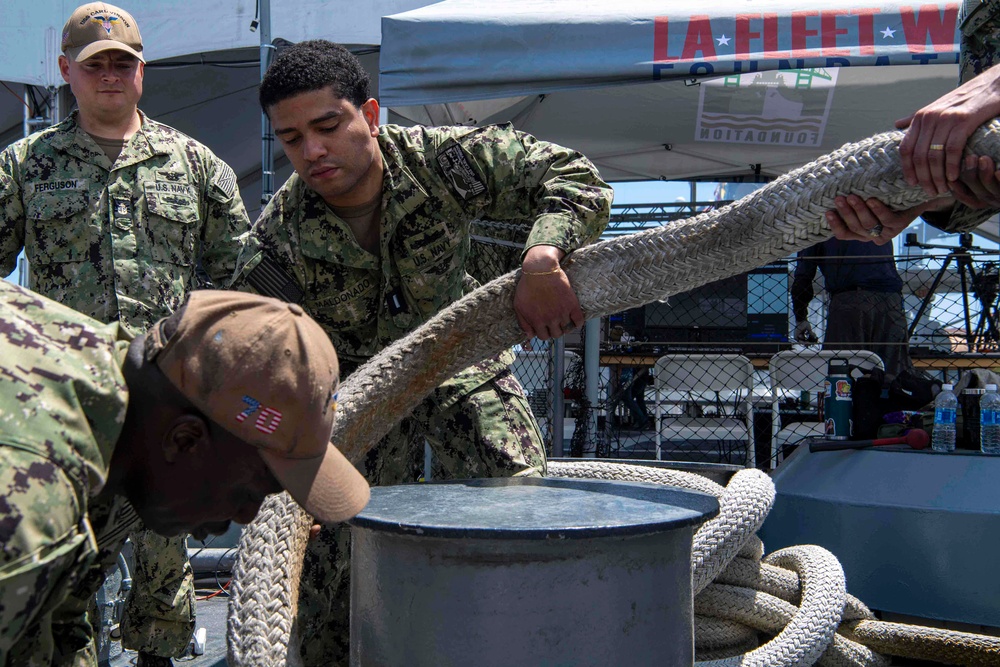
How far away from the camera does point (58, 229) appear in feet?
10.4

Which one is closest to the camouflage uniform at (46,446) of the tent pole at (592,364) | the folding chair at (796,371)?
the tent pole at (592,364)

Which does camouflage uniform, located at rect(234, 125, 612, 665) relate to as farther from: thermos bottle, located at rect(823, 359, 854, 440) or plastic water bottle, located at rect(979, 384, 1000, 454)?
thermos bottle, located at rect(823, 359, 854, 440)

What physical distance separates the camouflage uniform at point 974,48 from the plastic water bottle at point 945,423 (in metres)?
1.05

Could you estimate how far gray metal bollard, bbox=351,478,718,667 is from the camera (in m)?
1.56

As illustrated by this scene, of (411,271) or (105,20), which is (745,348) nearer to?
(411,271)

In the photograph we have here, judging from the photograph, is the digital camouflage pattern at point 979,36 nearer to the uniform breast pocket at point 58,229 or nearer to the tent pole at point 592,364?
the uniform breast pocket at point 58,229

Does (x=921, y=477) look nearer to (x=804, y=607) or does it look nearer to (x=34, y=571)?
(x=804, y=607)

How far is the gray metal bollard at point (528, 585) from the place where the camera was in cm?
156

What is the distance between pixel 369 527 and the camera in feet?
5.43

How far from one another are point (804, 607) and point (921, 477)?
0.74 metres

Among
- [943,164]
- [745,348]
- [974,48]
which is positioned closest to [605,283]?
[943,164]

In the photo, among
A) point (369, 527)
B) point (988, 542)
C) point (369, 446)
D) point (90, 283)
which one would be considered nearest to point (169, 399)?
point (369, 527)

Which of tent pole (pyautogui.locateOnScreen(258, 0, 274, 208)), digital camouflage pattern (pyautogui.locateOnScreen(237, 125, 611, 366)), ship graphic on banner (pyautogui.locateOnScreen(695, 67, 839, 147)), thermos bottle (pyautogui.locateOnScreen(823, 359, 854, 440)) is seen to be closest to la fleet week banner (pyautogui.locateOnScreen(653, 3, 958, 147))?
thermos bottle (pyautogui.locateOnScreen(823, 359, 854, 440))

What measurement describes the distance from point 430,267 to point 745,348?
12.3 feet
